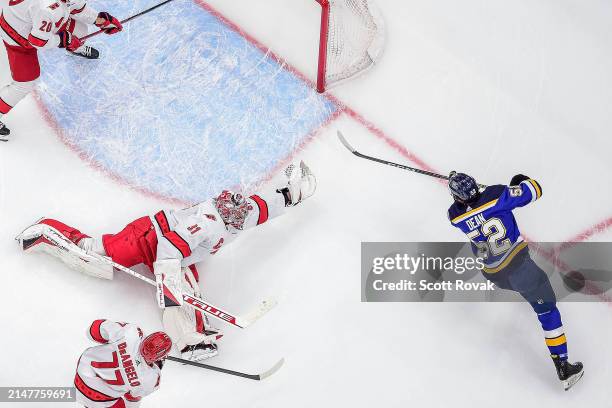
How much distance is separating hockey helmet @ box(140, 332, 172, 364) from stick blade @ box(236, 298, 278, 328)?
55 centimetres

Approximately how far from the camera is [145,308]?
426 cm

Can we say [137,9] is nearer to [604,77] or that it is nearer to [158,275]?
[158,275]

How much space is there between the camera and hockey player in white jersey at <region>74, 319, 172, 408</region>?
359 cm

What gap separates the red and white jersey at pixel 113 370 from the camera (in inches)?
142

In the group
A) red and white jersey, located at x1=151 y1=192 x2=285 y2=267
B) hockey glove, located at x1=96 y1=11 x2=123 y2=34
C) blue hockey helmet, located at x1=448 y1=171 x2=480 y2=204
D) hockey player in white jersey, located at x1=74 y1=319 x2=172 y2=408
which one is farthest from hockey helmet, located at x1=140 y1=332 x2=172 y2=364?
hockey glove, located at x1=96 y1=11 x2=123 y2=34

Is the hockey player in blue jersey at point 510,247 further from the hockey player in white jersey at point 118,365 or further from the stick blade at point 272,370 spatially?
the hockey player in white jersey at point 118,365

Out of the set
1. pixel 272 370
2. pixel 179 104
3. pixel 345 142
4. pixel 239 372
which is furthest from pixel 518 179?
pixel 179 104

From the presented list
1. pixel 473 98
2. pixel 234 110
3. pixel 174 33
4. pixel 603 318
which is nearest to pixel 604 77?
pixel 473 98

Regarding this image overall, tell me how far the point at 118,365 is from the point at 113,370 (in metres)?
0.03

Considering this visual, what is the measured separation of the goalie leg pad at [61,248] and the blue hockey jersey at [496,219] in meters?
1.68

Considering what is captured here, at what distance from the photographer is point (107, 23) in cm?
450

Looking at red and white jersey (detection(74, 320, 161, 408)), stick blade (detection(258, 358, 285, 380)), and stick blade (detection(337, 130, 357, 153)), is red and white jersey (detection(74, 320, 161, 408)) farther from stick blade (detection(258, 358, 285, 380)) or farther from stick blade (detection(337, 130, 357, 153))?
stick blade (detection(337, 130, 357, 153))

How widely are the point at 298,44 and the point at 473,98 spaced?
3.31ft

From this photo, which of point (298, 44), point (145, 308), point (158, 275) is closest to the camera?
point (158, 275)
